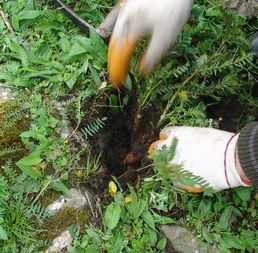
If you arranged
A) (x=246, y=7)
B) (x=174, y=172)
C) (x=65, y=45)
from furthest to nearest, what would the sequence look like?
(x=246, y=7), (x=65, y=45), (x=174, y=172)

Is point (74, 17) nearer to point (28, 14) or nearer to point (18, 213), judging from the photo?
point (28, 14)

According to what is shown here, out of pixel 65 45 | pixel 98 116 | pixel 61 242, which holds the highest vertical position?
pixel 65 45

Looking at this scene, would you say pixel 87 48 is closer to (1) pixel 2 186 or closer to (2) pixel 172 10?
(2) pixel 172 10

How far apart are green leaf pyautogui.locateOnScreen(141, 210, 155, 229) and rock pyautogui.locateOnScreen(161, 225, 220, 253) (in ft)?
0.29

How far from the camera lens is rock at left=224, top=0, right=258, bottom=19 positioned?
7.39ft

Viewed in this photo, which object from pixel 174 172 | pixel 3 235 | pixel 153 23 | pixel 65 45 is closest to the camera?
pixel 174 172

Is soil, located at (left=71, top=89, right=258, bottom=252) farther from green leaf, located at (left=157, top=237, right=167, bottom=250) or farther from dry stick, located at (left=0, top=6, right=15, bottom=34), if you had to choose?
dry stick, located at (left=0, top=6, right=15, bottom=34)

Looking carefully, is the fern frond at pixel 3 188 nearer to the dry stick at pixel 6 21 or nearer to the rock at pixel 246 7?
the dry stick at pixel 6 21

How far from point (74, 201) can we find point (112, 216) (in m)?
0.21

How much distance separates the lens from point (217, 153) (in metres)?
1.84

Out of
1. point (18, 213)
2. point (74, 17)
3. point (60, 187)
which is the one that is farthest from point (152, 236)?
point (74, 17)

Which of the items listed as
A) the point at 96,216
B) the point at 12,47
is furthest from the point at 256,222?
the point at 12,47

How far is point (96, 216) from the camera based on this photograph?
1.89m

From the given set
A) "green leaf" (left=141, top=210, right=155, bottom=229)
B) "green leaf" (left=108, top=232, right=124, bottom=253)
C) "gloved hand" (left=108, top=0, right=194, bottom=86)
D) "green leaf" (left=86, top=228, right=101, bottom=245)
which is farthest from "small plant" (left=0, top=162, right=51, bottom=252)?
"gloved hand" (left=108, top=0, right=194, bottom=86)
